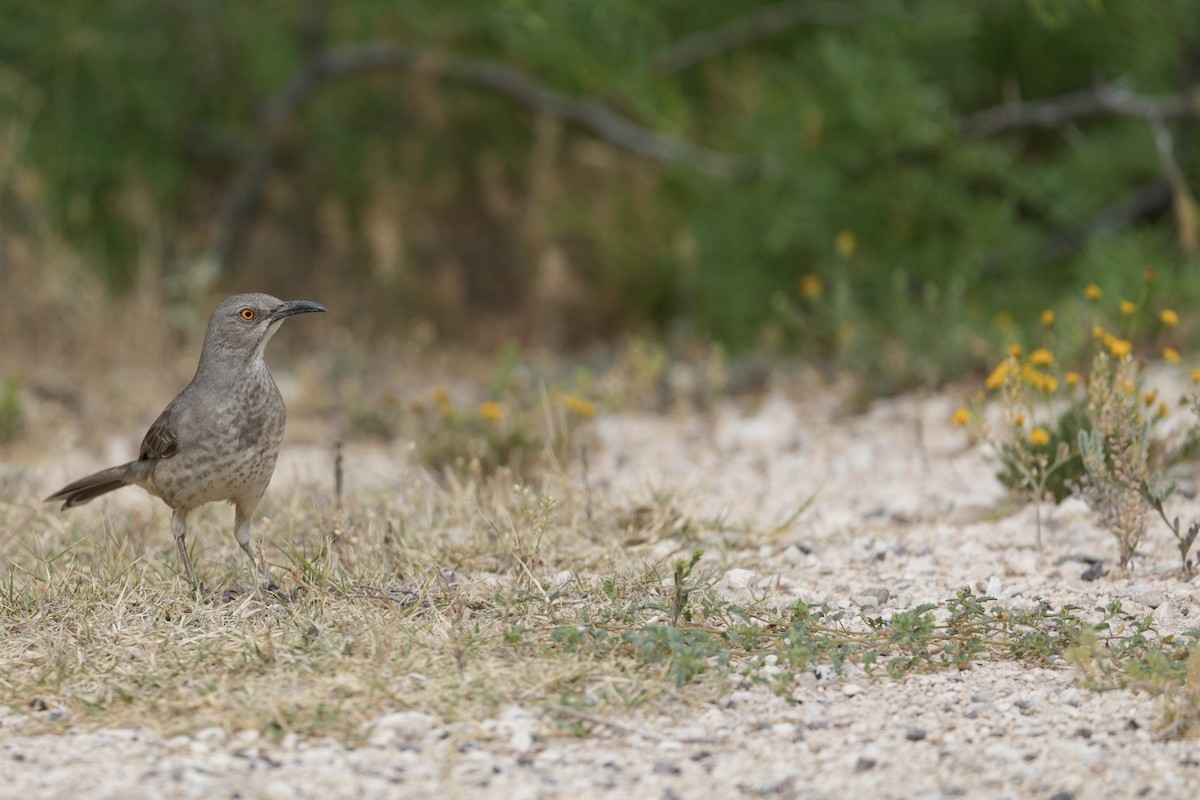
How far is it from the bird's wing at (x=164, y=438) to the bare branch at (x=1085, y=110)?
4.96 meters

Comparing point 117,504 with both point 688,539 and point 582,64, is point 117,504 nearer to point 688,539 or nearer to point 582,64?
point 688,539

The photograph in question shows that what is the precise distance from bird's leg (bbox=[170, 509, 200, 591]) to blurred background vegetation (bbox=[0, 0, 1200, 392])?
3511 mm

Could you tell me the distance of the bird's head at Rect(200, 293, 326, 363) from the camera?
4.46 metres

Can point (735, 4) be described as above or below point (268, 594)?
above

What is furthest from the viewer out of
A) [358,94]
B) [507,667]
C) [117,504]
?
[358,94]

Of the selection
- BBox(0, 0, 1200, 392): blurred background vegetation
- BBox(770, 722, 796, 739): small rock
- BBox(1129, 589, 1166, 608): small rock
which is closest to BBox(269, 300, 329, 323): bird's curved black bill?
BBox(770, 722, 796, 739): small rock

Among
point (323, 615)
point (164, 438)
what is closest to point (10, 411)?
point (164, 438)

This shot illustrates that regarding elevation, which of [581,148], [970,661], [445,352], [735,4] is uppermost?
[735,4]

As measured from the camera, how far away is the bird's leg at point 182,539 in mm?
4125

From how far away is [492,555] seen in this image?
448 cm

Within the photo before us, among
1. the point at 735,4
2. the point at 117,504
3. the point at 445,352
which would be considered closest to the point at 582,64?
the point at 735,4

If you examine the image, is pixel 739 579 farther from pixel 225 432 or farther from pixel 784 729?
pixel 225 432

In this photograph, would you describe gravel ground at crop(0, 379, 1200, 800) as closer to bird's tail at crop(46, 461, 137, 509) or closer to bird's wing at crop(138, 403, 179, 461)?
bird's wing at crop(138, 403, 179, 461)

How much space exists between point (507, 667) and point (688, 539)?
1.36 m
